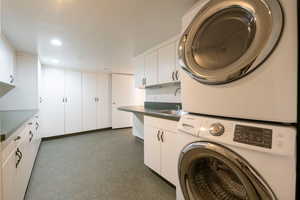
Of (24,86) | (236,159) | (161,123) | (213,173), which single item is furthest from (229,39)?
(24,86)

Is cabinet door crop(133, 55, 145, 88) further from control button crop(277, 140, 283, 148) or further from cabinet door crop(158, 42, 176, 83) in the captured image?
control button crop(277, 140, 283, 148)

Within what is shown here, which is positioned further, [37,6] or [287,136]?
[37,6]

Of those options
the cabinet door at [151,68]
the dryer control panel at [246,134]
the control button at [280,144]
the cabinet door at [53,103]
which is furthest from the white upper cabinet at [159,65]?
the cabinet door at [53,103]

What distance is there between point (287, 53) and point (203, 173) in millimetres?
839

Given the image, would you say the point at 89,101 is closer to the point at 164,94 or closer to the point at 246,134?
the point at 164,94

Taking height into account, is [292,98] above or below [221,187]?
above

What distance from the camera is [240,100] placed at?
2.31ft

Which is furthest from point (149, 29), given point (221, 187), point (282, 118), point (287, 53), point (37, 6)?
point (221, 187)

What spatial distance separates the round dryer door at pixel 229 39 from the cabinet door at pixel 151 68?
4.98ft

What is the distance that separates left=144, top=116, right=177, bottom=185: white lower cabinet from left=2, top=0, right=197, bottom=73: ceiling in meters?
1.20

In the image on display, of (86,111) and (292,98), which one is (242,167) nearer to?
(292,98)

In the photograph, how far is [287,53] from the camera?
557 mm

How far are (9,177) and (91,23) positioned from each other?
5.39 feet

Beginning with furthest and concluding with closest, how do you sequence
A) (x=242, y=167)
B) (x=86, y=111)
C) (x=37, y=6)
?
(x=86, y=111) → (x=37, y=6) → (x=242, y=167)
